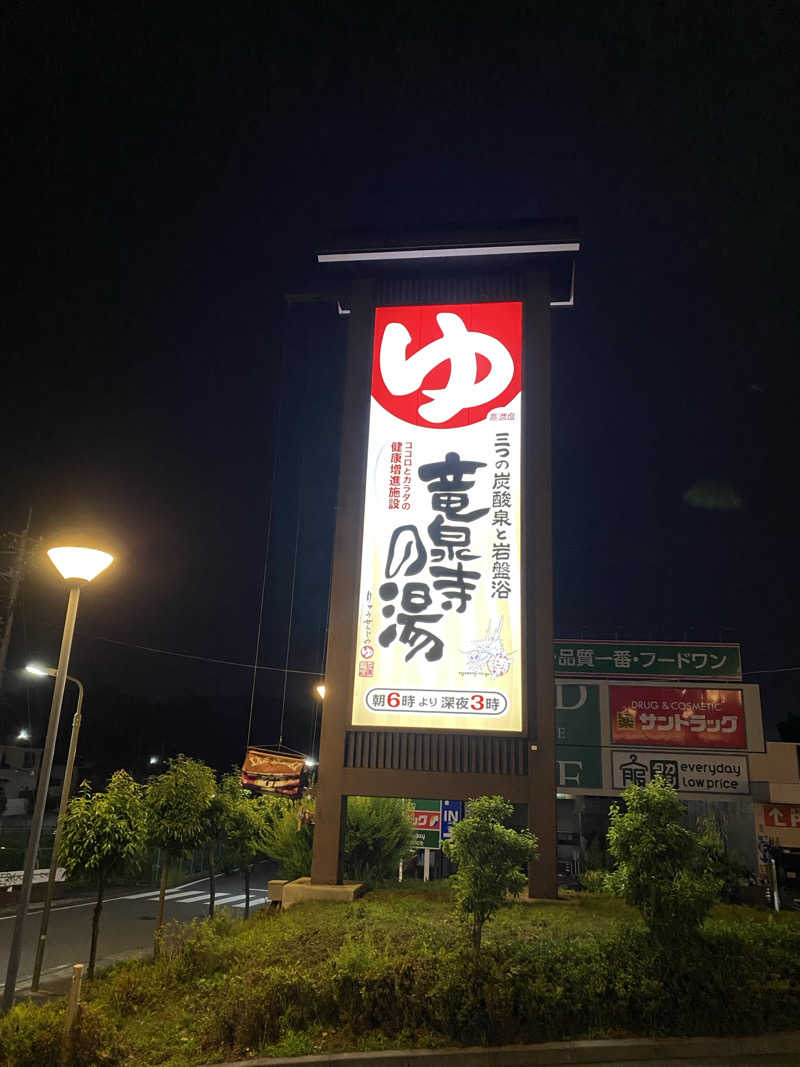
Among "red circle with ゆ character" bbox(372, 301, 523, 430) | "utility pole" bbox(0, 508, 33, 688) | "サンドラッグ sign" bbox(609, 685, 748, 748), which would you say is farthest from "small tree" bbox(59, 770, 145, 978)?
"サンドラッグ sign" bbox(609, 685, 748, 748)

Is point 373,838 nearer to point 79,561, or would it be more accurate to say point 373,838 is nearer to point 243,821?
point 243,821

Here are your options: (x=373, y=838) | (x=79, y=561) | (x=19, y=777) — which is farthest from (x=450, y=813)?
(x=19, y=777)

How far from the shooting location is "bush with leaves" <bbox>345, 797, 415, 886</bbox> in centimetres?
1828

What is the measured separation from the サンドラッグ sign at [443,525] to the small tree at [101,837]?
16.8ft

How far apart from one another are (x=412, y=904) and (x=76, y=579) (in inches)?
350

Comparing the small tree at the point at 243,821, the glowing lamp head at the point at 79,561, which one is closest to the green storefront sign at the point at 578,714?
the small tree at the point at 243,821

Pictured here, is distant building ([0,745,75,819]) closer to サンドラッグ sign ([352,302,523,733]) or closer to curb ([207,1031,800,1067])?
サンドラッグ sign ([352,302,523,733])

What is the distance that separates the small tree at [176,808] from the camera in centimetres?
1542

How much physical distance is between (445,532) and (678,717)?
17.0m

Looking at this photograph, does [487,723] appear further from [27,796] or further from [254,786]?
[27,796]

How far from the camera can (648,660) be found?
2969cm

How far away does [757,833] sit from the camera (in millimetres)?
30703

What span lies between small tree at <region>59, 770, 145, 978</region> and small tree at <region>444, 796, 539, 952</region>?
251 inches

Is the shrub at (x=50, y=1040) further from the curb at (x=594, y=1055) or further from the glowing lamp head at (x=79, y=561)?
the glowing lamp head at (x=79, y=561)
